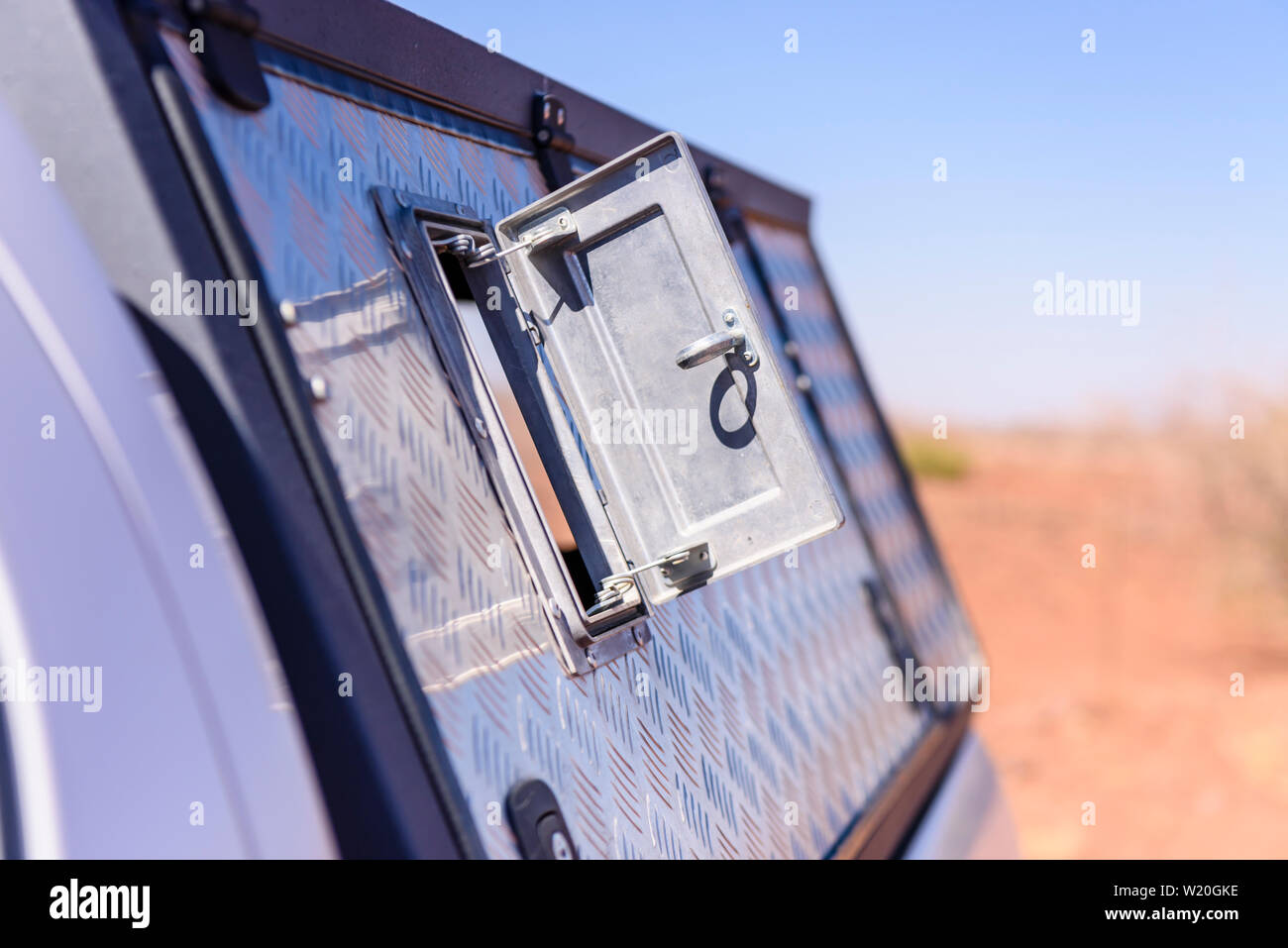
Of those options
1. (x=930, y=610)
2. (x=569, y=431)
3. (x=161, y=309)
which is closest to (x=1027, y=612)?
(x=930, y=610)

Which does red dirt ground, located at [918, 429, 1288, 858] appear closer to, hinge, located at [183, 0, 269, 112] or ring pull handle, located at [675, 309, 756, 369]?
ring pull handle, located at [675, 309, 756, 369]

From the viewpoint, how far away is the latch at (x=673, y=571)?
7.03 ft

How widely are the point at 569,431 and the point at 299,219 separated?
75cm

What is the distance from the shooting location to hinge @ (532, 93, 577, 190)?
2.69m

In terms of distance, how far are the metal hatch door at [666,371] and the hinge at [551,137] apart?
0.57m

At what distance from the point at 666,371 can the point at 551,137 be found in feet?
2.94

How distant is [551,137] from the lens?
8.95 feet

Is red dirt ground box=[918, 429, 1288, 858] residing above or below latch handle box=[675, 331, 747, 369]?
below

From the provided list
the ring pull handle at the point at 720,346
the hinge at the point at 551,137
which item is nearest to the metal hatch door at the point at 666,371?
the ring pull handle at the point at 720,346

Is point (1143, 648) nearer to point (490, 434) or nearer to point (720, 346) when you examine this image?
point (720, 346)

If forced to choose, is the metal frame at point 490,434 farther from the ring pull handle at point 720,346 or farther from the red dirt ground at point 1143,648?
the red dirt ground at point 1143,648

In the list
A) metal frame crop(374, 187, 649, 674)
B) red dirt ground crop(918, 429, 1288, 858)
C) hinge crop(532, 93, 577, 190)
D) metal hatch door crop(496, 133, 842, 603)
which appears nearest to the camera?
metal frame crop(374, 187, 649, 674)

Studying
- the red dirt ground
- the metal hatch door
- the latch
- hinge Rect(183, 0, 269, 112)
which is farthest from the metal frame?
the red dirt ground

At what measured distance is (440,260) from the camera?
7.36ft
